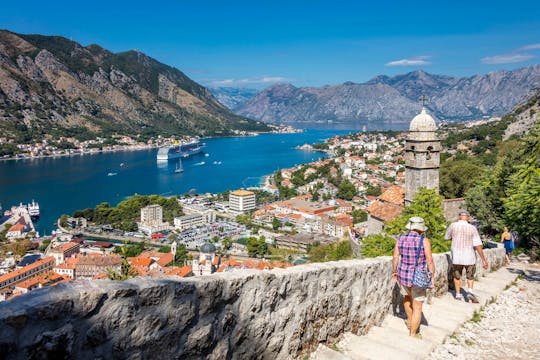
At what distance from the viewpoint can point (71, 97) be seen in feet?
501

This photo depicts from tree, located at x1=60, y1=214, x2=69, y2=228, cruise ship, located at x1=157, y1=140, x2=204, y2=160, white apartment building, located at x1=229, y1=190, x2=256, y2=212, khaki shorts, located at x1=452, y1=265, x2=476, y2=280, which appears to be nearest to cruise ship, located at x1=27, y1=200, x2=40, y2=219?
tree, located at x1=60, y1=214, x2=69, y2=228

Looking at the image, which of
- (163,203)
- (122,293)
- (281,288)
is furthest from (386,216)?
(163,203)

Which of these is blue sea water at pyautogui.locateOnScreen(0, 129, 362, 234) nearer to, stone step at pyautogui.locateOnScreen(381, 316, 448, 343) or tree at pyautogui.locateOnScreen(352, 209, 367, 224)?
tree at pyautogui.locateOnScreen(352, 209, 367, 224)

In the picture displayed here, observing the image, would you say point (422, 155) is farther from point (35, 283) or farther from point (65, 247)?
point (65, 247)

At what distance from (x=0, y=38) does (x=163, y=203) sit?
13833cm

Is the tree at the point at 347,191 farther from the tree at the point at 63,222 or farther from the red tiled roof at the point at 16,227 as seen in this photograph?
the red tiled roof at the point at 16,227

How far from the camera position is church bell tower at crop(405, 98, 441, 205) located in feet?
57.8

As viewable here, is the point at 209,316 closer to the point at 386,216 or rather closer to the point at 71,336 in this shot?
the point at 71,336

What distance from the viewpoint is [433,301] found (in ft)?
15.9

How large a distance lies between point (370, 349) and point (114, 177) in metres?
80.6

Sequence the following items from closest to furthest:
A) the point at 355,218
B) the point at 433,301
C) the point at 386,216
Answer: the point at 433,301
the point at 386,216
the point at 355,218

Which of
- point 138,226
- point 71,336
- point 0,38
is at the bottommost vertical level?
point 138,226

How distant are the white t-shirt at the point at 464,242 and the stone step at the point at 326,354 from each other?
242 centimetres

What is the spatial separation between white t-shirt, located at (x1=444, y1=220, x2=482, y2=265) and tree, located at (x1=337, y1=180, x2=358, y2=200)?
60212 mm
